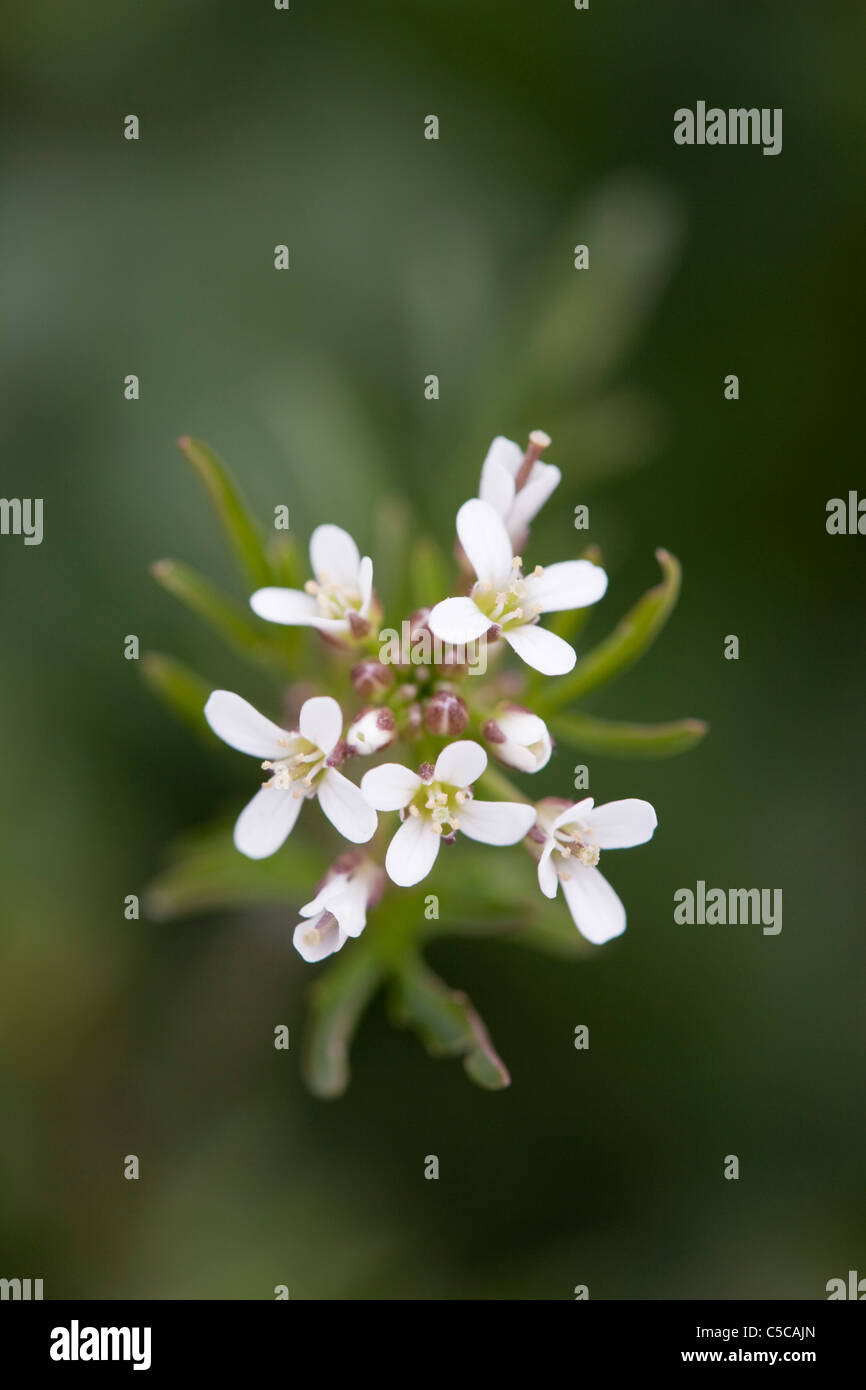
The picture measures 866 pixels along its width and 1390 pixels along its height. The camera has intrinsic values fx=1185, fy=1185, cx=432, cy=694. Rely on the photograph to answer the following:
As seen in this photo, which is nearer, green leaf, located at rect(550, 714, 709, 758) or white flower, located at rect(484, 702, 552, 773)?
white flower, located at rect(484, 702, 552, 773)

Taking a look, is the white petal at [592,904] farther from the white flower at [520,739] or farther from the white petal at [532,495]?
the white petal at [532,495]

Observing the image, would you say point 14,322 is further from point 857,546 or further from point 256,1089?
point 857,546

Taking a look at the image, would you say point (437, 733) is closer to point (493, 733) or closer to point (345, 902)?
point (493, 733)

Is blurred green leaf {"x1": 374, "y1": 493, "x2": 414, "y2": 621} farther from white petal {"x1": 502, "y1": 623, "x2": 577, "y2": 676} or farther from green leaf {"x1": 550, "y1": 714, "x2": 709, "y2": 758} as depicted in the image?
white petal {"x1": 502, "y1": 623, "x2": 577, "y2": 676}

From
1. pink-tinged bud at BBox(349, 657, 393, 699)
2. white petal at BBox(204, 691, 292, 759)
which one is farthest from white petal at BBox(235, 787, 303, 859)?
pink-tinged bud at BBox(349, 657, 393, 699)

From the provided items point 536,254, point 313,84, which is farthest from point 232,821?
point 313,84
